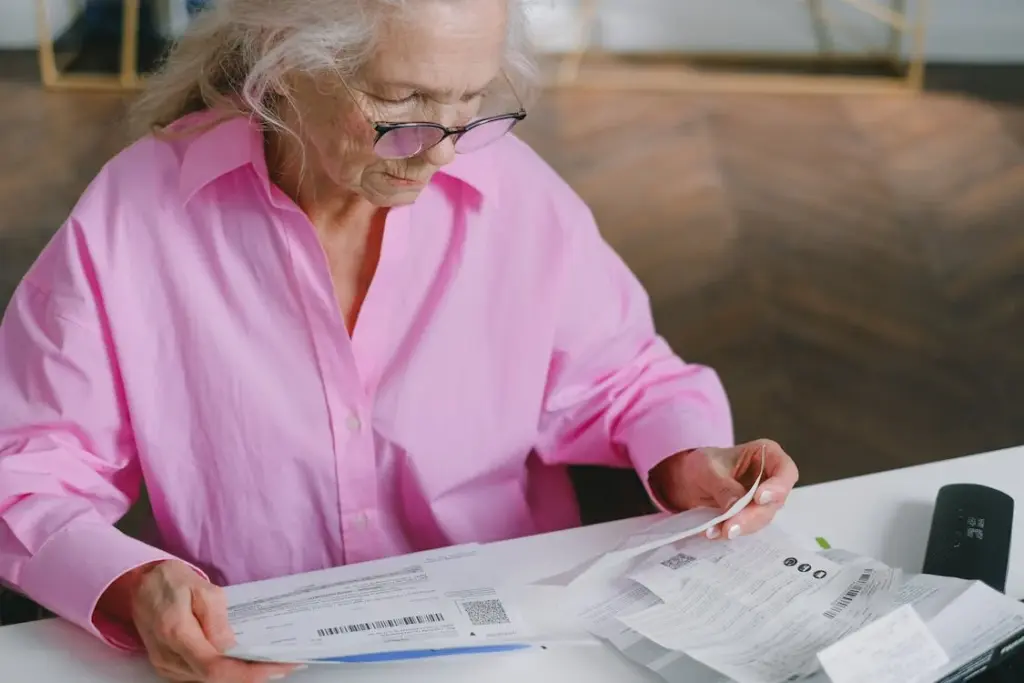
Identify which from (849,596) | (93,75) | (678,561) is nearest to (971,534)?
(849,596)

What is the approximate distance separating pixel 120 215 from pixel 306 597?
1.58 ft

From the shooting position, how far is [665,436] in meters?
1.44

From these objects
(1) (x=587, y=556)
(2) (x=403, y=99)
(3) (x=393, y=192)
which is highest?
(2) (x=403, y=99)

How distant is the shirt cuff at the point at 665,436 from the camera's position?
1424 mm

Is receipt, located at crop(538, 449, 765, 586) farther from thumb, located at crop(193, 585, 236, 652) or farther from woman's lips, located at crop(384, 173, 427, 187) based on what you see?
woman's lips, located at crop(384, 173, 427, 187)

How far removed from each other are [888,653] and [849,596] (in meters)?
0.12

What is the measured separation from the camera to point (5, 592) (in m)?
1.28

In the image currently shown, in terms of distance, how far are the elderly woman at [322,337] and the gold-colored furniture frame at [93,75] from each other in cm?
340

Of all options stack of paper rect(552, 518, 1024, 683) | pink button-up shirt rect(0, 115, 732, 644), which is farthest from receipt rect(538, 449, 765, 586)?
pink button-up shirt rect(0, 115, 732, 644)

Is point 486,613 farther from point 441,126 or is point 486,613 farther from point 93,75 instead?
point 93,75

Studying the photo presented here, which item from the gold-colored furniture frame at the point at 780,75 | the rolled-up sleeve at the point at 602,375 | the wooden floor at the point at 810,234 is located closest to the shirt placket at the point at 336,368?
the rolled-up sleeve at the point at 602,375

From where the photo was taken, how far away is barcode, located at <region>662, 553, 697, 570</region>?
4.08ft

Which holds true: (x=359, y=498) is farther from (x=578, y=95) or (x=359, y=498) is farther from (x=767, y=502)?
(x=578, y=95)

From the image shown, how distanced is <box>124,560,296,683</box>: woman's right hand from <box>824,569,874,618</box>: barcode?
50 cm
